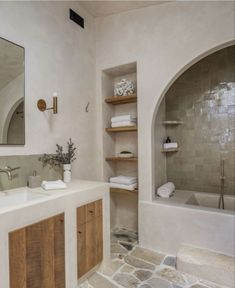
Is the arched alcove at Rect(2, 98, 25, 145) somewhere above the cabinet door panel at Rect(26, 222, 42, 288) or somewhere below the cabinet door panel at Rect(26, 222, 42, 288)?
above

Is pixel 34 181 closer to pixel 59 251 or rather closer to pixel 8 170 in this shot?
pixel 8 170

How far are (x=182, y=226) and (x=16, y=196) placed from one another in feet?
5.93

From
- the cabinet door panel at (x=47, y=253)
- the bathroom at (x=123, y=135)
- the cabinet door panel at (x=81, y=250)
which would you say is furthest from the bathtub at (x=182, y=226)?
the cabinet door panel at (x=47, y=253)

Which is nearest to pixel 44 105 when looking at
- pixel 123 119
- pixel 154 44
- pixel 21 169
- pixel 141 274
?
pixel 21 169

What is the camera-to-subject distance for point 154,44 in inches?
103

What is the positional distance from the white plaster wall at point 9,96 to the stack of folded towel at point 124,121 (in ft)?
4.46

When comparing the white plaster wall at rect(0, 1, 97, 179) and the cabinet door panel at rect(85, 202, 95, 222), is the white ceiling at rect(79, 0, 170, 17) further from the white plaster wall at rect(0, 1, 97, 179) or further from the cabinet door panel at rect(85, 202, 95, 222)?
the cabinet door panel at rect(85, 202, 95, 222)

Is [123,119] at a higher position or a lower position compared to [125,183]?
higher

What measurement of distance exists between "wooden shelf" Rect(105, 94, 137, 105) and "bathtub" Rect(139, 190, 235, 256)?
1416 mm

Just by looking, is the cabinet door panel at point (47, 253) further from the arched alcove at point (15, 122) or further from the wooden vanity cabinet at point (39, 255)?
the arched alcove at point (15, 122)

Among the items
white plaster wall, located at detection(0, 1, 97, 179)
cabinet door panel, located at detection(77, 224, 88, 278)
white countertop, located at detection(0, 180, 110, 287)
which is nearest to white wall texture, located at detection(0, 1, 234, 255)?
white plaster wall, located at detection(0, 1, 97, 179)

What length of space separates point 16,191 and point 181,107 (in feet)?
9.29

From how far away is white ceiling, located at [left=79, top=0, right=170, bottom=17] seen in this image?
103 inches

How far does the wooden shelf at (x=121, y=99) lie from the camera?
Answer: 2.87 m
